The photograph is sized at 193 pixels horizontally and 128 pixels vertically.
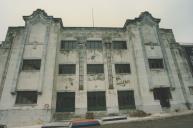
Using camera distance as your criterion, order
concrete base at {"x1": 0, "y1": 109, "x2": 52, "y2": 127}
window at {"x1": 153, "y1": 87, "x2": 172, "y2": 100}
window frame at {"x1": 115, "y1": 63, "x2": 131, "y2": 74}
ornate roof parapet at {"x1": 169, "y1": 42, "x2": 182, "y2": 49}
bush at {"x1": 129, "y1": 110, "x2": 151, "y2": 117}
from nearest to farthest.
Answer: concrete base at {"x1": 0, "y1": 109, "x2": 52, "y2": 127}, bush at {"x1": 129, "y1": 110, "x2": 151, "y2": 117}, window at {"x1": 153, "y1": 87, "x2": 172, "y2": 100}, window frame at {"x1": 115, "y1": 63, "x2": 131, "y2": 74}, ornate roof parapet at {"x1": 169, "y1": 42, "x2": 182, "y2": 49}

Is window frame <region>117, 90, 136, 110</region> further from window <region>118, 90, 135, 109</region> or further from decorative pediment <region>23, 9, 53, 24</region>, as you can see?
decorative pediment <region>23, 9, 53, 24</region>

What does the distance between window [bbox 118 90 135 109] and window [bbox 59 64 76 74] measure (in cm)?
653

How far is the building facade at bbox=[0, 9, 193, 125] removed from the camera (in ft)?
61.1

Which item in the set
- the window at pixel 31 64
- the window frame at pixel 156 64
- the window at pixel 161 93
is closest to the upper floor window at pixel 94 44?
the window at pixel 31 64

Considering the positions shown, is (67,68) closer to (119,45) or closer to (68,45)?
(68,45)

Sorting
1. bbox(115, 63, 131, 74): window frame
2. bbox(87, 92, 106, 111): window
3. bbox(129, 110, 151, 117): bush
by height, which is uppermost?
bbox(115, 63, 131, 74): window frame

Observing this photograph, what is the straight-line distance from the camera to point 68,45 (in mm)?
22938

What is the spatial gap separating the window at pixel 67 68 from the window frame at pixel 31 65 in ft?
8.90

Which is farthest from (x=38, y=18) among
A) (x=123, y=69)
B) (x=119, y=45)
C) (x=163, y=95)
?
(x=163, y=95)

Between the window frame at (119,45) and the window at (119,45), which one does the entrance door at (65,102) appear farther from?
the window at (119,45)

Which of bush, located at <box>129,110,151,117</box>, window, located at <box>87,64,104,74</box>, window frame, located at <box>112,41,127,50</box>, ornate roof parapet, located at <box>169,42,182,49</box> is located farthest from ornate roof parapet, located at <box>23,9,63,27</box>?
ornate roof parapet, located at <box>169,42,182,49</box>

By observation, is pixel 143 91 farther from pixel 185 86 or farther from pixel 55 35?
pixel 55 35

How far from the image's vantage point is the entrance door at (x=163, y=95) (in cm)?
2020

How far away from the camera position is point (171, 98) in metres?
20.0
